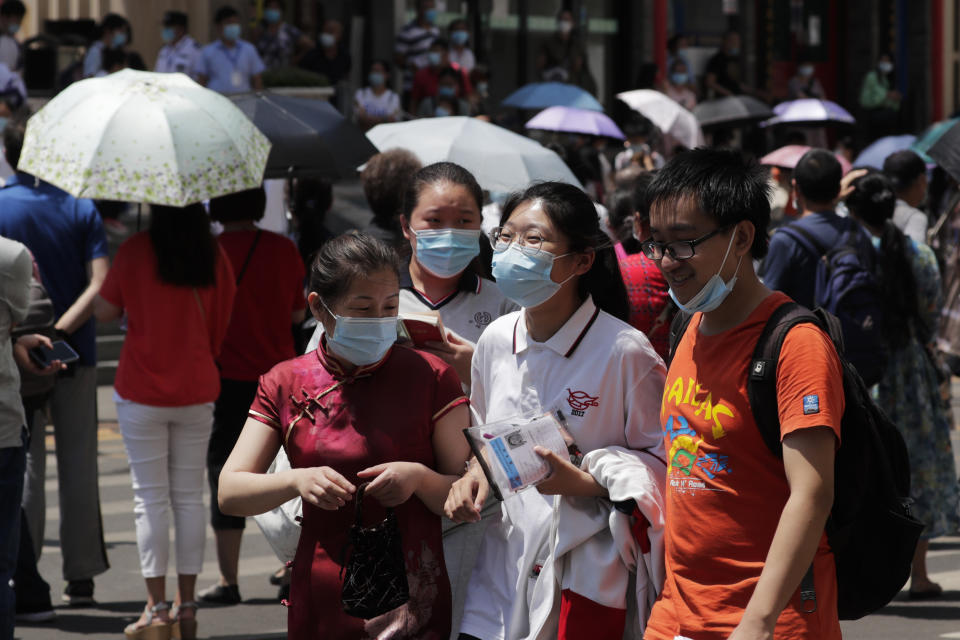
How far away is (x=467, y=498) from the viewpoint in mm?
3684

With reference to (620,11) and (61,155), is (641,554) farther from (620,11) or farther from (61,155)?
(620,11)

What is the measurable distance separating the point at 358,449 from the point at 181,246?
3.14 m

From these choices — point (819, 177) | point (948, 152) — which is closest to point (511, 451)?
point (819, 177)

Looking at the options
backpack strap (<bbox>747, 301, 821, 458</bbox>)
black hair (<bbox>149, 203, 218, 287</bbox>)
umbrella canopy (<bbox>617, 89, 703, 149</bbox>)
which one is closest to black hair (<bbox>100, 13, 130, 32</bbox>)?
umbrella canopy (<bbox>617, 89, 703, 149</bbox>)

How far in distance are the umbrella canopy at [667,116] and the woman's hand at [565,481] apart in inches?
566

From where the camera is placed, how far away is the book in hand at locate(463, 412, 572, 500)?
359 cm

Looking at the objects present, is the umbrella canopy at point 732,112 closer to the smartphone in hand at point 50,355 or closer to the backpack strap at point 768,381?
the smartphone in hand at point 50,355

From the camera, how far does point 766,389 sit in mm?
3248

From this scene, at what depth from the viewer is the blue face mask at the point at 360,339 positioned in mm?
3771

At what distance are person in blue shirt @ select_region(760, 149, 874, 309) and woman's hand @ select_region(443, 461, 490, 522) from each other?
383cm

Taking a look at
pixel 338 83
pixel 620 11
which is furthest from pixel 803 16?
pixel 338 83

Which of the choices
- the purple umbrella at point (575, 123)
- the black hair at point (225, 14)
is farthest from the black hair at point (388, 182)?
the black hair at point (225, 14)

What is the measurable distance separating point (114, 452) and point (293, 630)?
26.6 feet

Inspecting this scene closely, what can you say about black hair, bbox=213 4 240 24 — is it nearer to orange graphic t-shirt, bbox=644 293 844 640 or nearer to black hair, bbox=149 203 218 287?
black hair, bbox=149 203 218 287
